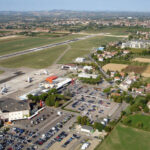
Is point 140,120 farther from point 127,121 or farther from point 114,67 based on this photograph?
point 114,67

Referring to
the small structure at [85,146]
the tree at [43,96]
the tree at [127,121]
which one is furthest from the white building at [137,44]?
the small structure at [85,146]

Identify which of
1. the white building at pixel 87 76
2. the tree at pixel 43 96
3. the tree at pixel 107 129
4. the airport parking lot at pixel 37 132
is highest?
the white building at pixel 87 76

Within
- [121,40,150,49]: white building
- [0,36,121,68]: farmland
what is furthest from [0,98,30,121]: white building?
[121,40,150,49]: white building

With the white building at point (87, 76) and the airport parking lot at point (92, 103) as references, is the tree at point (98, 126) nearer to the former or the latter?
the airport parking lot at point (92, 103)

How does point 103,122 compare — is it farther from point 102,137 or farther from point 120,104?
point 120,104

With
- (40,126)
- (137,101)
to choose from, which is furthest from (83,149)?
(137,101)

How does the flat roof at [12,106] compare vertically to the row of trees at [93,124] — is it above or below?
above

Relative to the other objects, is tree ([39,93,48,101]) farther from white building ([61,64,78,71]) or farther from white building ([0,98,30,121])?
white building ([61,64,78,71])

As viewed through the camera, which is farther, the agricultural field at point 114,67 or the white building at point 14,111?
the agricultural field at point 114,67

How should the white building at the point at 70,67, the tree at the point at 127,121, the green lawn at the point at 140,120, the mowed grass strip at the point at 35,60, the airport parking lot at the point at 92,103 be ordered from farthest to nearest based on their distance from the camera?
Result: the mowed grass strip at the point at 35,60 < the white building at the point at 70,67 < the airport parking lot at the point at 92,103 < the tree at the point at 127,121 < the green lawn at the point at 140,120
